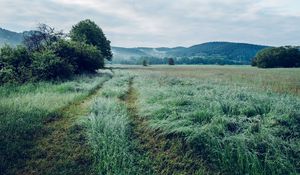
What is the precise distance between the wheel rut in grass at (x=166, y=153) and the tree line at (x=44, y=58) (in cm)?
1302

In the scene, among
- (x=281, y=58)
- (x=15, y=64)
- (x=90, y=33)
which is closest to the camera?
(x=15, y=64)

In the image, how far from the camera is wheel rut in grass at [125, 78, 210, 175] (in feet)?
20.5

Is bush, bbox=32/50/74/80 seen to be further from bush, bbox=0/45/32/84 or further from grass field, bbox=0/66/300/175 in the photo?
grass field, bbox=0/66/300/175

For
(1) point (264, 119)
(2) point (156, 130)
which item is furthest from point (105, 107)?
(1) point (264, 119)

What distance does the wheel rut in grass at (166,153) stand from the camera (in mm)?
6262

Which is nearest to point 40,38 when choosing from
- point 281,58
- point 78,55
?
point 78,55

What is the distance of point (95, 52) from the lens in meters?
36.0

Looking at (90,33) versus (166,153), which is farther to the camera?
(90,33)

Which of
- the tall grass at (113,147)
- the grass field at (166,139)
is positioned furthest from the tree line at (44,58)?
the tall grass at (113,147)

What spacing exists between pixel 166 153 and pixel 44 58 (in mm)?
17127

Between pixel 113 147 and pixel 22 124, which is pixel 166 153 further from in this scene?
pixel 22 124

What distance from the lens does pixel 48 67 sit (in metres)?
21.2

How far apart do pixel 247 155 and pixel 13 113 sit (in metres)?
7.01

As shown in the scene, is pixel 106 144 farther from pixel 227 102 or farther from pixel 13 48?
pixel 13 48
